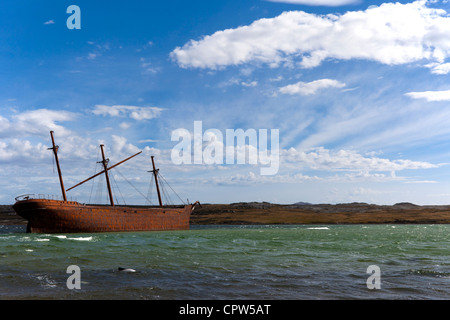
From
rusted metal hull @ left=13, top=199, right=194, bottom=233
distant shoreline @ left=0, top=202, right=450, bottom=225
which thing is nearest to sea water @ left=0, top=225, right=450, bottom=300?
rusted metal hull @ left=13, top=199, right=194, bottom=233

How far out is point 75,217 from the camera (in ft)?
192

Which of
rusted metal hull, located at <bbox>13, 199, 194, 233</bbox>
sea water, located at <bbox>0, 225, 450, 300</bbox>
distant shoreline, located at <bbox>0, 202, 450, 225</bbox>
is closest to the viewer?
sea water, located at <bbox>0, 225, 450, 300</bbox>

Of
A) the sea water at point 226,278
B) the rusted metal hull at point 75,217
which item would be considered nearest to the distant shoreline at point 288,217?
the rusted metal hull at point 75,217

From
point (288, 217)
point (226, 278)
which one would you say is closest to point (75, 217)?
point (226, 278)

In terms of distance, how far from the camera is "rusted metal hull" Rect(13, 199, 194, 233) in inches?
2242

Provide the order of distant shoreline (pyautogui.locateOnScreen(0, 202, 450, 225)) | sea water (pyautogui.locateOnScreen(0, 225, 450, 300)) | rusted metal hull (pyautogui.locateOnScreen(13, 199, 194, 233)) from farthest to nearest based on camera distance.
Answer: distant shoreline (pyautogui.locateOnScreen(0, 202, 450, 225)) → rusted metal hull (pyautogui.locateOnScreen(13, 199, 194, 233)) → sea water (pyautogui.locateOnScreen(0, 225, 450, 300))

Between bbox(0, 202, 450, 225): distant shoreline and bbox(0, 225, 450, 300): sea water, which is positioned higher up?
bbox(0, 225, 450, 300): sea water

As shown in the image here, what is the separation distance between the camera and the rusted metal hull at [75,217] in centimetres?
5694

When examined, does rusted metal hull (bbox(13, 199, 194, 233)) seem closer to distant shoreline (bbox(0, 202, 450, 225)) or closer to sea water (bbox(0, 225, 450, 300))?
sea water (bbox(0, 225, 450, 300))

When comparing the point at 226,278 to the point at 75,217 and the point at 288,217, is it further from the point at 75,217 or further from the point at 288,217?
the point at 288,217

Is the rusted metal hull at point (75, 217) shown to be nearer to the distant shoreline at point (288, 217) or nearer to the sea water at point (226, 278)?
the sea water at point (226, 278)
